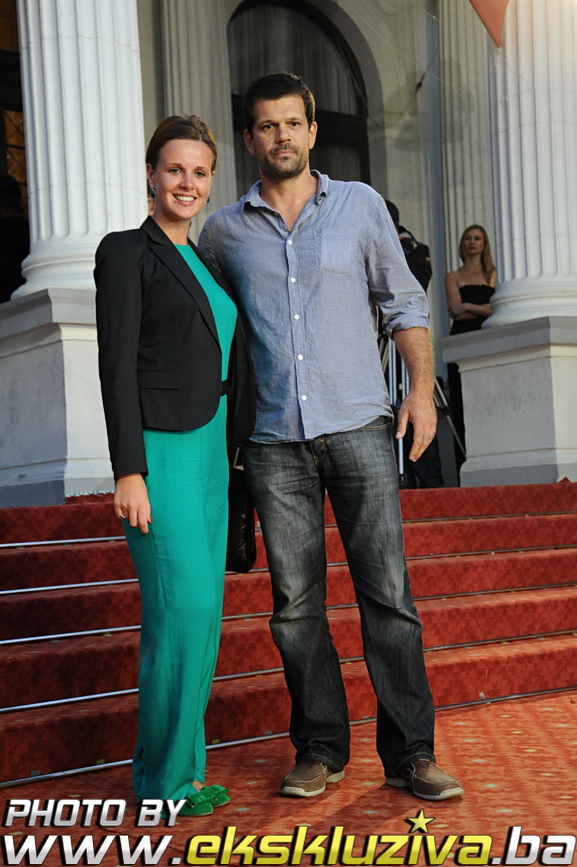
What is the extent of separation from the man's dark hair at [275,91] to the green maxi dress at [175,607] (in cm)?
93

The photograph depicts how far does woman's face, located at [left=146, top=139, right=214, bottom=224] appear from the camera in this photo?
3.18 m

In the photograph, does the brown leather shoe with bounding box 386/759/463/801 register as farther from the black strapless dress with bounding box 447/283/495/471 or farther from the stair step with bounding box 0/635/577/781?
the black strapless dress with bounding box 447/283/495/471

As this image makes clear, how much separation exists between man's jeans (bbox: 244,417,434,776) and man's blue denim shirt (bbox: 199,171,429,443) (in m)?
0.08

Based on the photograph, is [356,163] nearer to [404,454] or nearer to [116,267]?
[404,454]

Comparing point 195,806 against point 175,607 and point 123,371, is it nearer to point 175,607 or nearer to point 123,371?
point 175,607

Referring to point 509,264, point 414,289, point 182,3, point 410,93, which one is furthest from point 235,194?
point 414,289

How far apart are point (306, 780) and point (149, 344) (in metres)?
1.26

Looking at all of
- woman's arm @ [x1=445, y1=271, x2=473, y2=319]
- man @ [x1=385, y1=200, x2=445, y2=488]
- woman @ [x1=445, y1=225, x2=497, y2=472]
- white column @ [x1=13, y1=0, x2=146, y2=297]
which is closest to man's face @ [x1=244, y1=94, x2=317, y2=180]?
white column @ [x1=13, y1=0, x2=146, y2=297]

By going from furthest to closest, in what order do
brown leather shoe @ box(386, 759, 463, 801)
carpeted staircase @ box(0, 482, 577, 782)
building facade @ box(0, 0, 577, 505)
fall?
building facade @ box(0, 0, 577, 505)
carpeted staircase @ box(0, 482, 577, 782)
brown leather shoe @ box(386, 759, 463, 801)

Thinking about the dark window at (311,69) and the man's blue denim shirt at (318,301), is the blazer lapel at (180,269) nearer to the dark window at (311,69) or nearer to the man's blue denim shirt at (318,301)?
the man's blue denim shirt at (318,301)

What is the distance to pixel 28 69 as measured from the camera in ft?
21.1

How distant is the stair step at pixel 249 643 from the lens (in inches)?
155

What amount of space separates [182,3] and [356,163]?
2569mm

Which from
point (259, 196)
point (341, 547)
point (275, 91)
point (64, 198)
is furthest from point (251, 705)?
point (64, 198)
